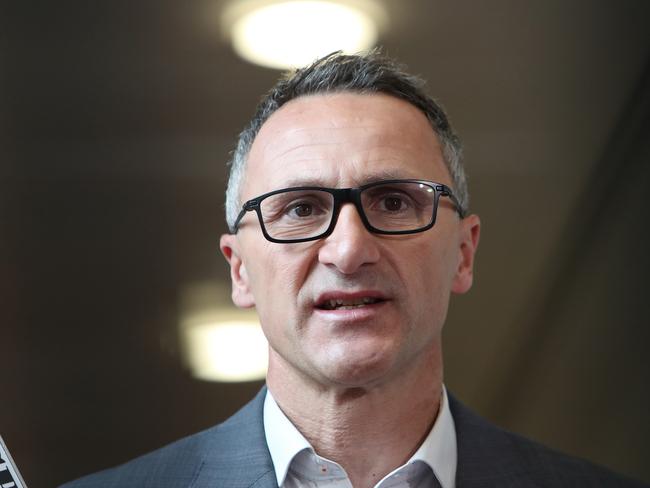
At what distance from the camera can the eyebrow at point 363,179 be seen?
49.6 inches

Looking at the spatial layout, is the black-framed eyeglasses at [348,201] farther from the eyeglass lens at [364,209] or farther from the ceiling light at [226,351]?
the ceiling light at [226,351]

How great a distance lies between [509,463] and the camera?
4.43ft

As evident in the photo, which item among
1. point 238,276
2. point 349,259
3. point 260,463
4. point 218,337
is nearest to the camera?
point 349,259

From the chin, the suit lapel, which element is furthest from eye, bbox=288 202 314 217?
the suit lapel

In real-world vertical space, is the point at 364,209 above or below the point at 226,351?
above

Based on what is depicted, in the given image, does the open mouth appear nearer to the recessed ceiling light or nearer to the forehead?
the forehead

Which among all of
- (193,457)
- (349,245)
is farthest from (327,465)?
(349,245)

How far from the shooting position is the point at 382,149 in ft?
4.23

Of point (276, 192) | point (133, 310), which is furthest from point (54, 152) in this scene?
point (276, 192)

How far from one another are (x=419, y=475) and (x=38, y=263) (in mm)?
763

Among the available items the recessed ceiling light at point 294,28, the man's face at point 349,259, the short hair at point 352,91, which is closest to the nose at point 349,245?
the man's face at point 349,259

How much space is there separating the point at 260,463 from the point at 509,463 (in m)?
0.40

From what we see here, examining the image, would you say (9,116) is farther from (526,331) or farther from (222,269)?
(526,331)

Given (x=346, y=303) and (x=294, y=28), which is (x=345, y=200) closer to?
(x=346, y=303)
